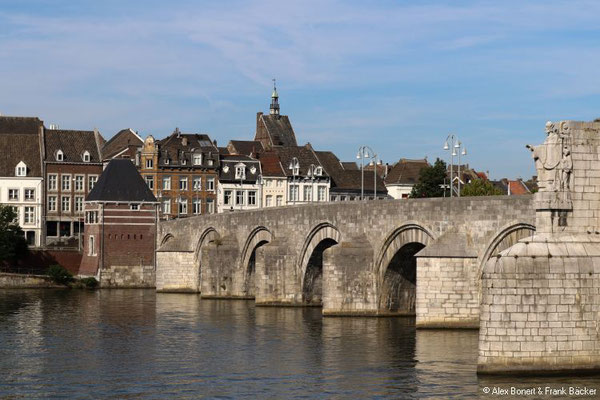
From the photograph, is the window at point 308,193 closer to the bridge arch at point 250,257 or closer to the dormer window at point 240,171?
the dormer window at point 240,171

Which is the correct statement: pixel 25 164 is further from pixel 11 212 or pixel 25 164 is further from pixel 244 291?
pixel 244 291

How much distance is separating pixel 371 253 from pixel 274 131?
69.8 metres

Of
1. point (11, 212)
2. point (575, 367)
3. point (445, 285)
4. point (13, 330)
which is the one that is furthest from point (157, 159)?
point (575, 367)

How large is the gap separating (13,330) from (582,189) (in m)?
26.8

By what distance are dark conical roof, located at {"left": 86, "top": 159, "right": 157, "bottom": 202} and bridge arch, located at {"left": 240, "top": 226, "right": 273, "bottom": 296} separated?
716 inches

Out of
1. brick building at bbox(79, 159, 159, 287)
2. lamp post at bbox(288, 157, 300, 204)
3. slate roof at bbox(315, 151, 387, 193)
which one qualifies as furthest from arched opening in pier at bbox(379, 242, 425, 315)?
slate roof at bbox(315, 151, 387, 193)

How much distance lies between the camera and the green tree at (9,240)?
86312mm

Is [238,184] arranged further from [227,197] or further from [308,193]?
[308,193]

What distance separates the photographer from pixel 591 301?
33.1m

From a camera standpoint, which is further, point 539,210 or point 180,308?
point 180,308

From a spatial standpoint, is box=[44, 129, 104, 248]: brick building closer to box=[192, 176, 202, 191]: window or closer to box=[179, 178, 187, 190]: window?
box=[179, 178, 187, 190]: window

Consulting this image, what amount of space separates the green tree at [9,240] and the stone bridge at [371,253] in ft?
60.9

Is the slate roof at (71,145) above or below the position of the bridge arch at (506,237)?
above

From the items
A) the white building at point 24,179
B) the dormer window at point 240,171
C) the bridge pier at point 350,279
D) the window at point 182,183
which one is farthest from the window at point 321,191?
the bridge pier at point 350,279
